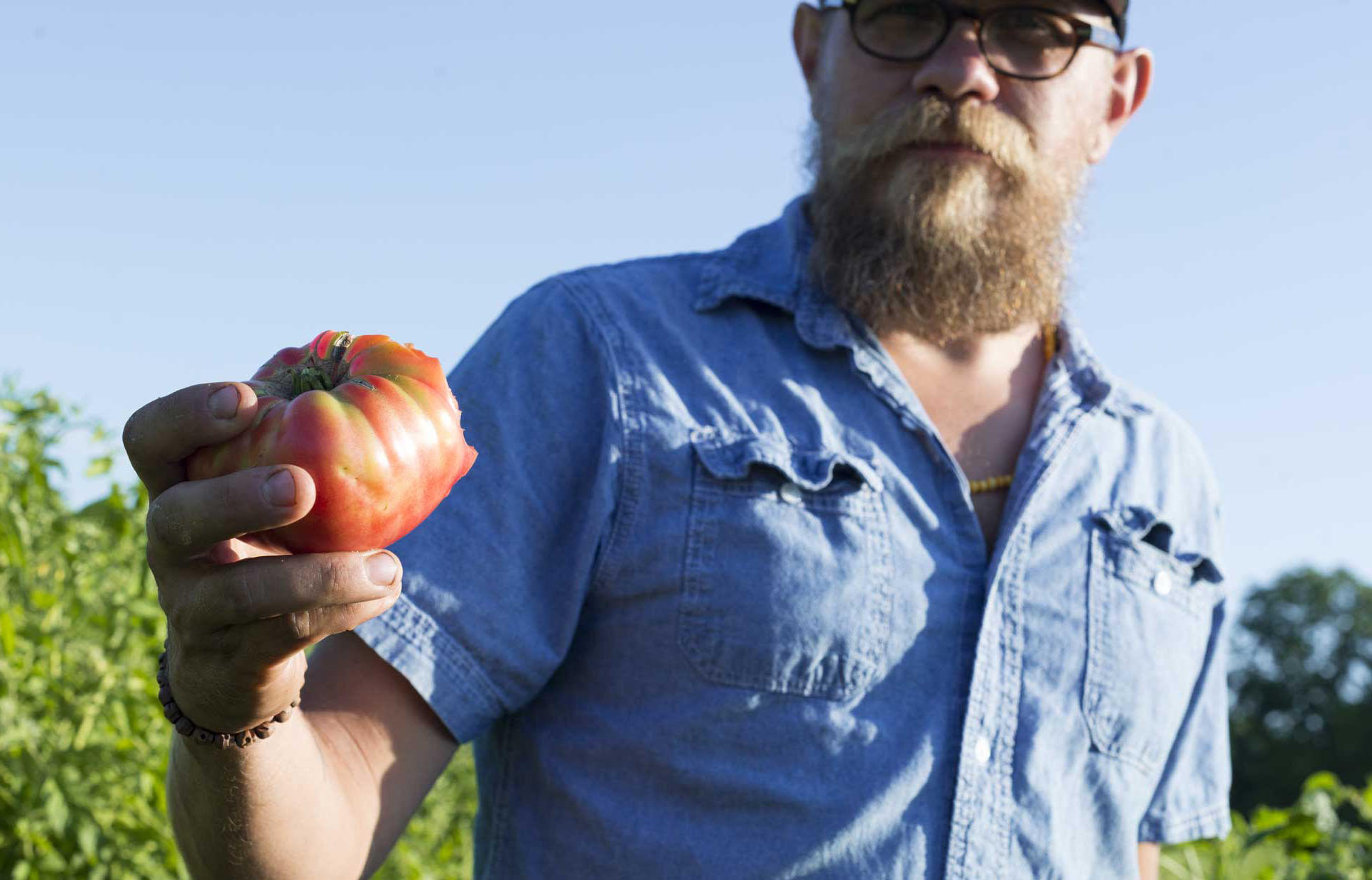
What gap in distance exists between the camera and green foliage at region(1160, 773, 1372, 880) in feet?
12.2

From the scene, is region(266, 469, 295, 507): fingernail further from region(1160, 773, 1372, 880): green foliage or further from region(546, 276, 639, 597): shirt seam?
region(1160, 773, 1372, 880): green foliage

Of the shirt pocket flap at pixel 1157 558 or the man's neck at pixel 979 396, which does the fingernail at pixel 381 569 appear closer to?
the man's neck at pixel 979 396

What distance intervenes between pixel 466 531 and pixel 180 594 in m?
0.68

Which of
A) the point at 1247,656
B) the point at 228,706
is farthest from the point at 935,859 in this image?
the point at 1247,656

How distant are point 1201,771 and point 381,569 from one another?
193 cm

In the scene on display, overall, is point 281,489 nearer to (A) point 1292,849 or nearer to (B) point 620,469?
(B) point 620,469

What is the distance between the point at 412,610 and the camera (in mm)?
1893

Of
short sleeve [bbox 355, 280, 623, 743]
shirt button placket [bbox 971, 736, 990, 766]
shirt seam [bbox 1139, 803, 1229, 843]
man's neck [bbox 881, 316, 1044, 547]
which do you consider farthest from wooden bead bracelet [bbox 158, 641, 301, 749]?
shirt seam [bbox 1139, 803, 1229, 843]

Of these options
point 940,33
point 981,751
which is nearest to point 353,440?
point 981,751

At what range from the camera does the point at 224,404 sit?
124cm

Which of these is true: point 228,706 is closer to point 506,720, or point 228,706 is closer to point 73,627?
point 506,720

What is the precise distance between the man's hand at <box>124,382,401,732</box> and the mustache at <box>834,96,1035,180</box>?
1.49 m

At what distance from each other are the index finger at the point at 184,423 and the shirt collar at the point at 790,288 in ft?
3.62

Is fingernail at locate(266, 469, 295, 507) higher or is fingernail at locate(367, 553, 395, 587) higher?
fingernail at locate(266, 469, 295, 507)
